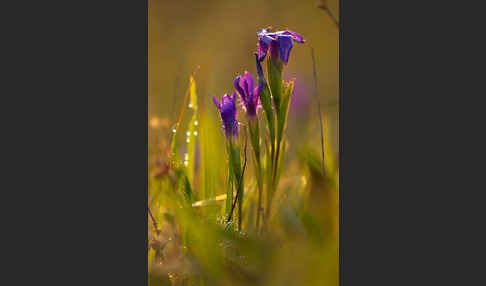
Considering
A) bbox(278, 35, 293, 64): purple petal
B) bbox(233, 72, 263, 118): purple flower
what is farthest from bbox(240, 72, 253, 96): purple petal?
bbox(278, 35, 293, 64): purple petal

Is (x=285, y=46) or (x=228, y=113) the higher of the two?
(x=285, y=46)

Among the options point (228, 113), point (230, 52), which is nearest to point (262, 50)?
point (228, 113)

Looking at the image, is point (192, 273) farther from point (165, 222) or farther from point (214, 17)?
point (214, 17)

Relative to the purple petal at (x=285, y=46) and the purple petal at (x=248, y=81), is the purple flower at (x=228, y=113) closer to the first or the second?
the purple petal at (x=248, y=81)

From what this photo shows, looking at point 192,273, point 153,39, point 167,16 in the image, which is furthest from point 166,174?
point 167,16

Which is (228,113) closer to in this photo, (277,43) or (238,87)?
(238,87)

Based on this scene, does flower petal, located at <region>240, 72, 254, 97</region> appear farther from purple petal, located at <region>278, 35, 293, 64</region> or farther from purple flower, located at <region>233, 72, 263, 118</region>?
purple petal, located at <region>278, 35, 293, 64</region>
